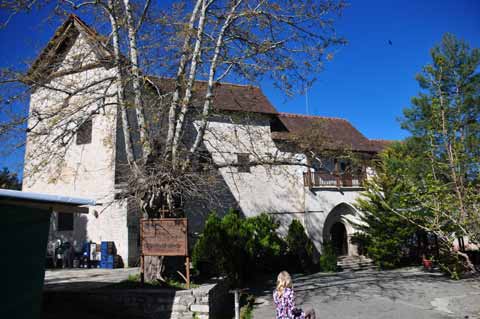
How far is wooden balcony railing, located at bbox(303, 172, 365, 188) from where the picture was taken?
20734 millimetres

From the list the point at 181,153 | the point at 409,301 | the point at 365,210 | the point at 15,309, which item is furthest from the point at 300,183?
the point at 15,309

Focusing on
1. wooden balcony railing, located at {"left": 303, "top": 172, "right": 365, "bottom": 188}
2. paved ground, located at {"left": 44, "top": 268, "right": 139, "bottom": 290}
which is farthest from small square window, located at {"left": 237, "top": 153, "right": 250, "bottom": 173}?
wooden balcony railing, located at {"left": 303, "top": 172, "right": 365, "bottom": 188}

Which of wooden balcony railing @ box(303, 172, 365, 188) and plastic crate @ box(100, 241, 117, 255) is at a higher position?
wooden balcony railing @ box(303, 172, 365, 188)

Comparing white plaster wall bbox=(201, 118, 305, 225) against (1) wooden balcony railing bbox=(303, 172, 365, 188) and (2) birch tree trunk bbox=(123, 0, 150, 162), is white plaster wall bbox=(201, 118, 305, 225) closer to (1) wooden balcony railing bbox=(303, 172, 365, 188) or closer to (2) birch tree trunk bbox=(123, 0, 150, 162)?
A: (1) wooden balcony railing bbox=(303, 172, 365, 188)

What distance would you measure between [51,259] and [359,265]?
52.8ft

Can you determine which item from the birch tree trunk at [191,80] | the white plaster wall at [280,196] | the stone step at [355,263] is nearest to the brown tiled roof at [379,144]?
the white plaster wall at [280,196]

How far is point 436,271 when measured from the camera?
17.4 metres

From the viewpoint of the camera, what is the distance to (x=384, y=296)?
11781 mm

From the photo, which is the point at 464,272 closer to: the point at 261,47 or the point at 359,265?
the point at 359,265

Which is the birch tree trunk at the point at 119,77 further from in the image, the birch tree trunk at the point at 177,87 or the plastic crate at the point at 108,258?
the plastic crate at the point at 108,258

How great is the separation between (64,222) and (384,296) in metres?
13.7

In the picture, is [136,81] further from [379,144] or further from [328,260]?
[379,144]

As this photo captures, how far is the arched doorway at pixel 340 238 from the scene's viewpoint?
908 inches

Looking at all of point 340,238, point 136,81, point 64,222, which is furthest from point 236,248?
point 340,238
